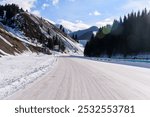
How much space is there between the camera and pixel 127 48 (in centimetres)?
8225

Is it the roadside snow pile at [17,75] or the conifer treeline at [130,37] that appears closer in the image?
the roadside snow pile at [17,75]

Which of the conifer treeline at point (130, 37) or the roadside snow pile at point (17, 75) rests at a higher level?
the conifer treeline at point (130, 37)

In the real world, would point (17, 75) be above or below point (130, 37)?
below

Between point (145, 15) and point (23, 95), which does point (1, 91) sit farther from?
point (145, 15)

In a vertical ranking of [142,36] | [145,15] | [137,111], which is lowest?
[137,111]

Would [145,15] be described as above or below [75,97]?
above

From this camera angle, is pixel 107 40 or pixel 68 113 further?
pixel 107 40

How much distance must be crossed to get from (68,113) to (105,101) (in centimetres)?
184

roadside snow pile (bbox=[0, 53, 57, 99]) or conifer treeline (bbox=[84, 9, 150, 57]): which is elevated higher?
conifer treeline (bbox=[84, 9, 150, 57])

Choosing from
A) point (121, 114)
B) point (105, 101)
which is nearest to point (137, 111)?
point (121, 114)

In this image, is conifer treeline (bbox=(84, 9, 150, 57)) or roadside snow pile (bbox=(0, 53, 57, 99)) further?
conifer treeline (bbox=(84, 9, 150, 57))

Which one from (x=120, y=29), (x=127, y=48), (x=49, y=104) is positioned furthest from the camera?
(x=120, y=29)

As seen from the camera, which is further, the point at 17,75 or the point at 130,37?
the point at 130,37

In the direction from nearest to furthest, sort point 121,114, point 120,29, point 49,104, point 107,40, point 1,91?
point 121,114 → point 49,104 → point 1,91 → point 120,29 → point 107,40
